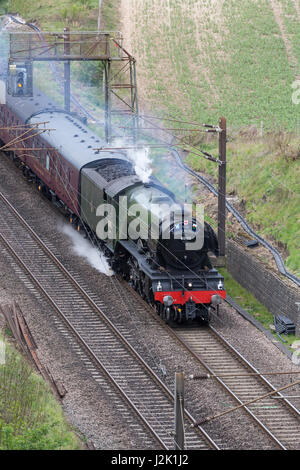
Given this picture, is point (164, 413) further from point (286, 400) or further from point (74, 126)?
point (74, 126)

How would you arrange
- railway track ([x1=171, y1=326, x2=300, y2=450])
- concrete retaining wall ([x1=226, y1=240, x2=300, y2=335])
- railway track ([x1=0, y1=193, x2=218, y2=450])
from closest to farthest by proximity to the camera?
1. railway track ([x1=171, y1=326, x2=300, y2=450])
2. railway track ([x1=0, y1=193, x2=218, y2=450])
3. concrete retaining wall ([x1=226, y1=240, x2=300, y2=335])

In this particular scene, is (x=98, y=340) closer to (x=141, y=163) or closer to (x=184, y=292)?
(x=184, y=292)

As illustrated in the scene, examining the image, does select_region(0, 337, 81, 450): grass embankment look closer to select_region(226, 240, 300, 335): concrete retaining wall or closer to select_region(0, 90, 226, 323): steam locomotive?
select_region(0, 90, 226, 323): steam locomotive

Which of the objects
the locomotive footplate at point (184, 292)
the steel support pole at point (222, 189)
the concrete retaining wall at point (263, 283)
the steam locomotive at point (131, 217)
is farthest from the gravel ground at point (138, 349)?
the steel support pole at point (222, 189)

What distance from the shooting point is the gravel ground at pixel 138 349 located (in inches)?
709

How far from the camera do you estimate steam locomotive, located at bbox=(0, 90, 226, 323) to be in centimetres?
2377

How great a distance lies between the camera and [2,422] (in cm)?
1609

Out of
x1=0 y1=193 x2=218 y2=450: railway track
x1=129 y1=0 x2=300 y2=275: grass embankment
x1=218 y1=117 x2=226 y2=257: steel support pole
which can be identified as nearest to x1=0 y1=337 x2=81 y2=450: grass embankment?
x1=0 y1=193 x2=218 y2=450: railway track

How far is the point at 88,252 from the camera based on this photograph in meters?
30.0

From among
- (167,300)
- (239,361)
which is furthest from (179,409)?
(167,300)

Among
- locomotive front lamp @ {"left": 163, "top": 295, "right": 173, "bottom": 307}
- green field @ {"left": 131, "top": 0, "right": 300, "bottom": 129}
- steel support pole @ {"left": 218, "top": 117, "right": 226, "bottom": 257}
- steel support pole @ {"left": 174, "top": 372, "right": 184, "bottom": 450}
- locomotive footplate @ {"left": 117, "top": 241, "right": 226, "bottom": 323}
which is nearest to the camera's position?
steel support pole @ {"left": 174, "top": 372, "right": 184, "bottom": 450}

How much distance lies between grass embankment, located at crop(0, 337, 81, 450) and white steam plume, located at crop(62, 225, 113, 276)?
27.6 feet

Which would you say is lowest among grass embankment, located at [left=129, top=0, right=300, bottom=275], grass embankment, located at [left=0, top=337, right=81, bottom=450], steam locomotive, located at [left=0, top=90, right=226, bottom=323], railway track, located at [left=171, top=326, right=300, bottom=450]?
railway track, located at [left=171, top=326, right=300, bottom=450]

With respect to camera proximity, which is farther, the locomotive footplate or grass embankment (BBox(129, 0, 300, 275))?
grass embankment (BBox(129, 0, 300, 275))
